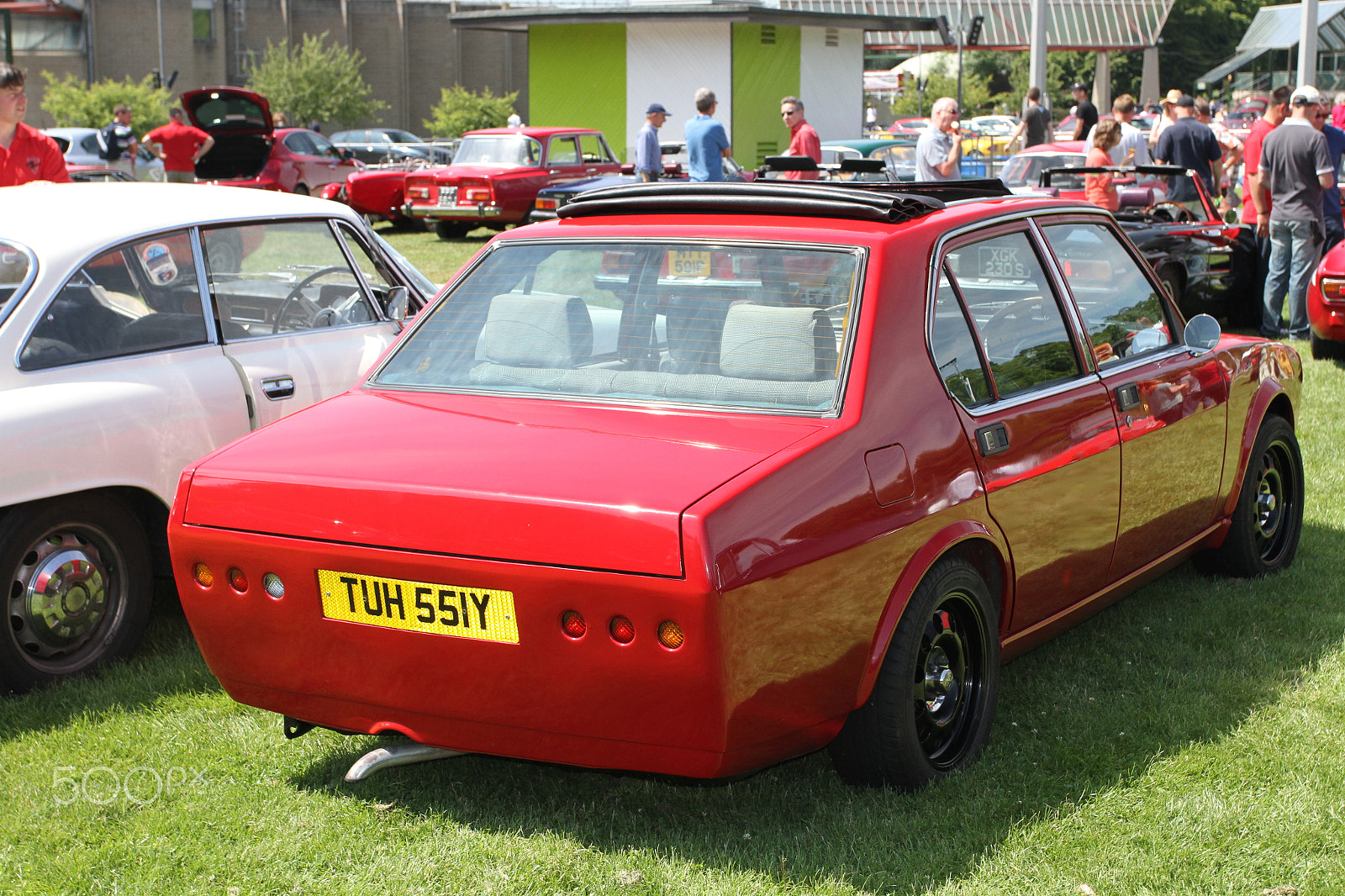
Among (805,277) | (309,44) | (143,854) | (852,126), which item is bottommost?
(143,854)

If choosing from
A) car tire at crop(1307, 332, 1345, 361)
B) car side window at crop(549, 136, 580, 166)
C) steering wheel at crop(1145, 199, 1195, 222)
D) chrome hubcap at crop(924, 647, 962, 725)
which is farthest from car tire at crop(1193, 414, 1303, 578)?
car side window at crop(549, 136, 580, 166)

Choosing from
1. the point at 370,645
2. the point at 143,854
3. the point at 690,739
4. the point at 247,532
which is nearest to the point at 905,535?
the point at 690,739

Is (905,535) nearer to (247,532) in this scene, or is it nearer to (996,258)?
(996,258)

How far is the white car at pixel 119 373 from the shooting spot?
4438 millimetres

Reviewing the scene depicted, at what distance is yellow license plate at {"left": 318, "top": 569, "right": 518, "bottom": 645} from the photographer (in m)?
3.06

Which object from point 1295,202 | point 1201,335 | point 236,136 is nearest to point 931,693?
point 1201,335

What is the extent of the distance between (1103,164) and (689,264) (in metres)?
8.25

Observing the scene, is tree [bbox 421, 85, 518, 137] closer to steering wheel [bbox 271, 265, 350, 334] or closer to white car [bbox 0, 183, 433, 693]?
steering wheel [bbox 271, 265, 350, 334]

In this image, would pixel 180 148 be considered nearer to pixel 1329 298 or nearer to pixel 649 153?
pixel 649 153

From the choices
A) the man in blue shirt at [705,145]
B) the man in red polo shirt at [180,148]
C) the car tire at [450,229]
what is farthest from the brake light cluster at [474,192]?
the man in blue shirt at [705,145]

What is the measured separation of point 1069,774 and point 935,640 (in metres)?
0.58

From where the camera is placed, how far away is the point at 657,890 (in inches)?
126

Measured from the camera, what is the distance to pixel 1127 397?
4.39 m
